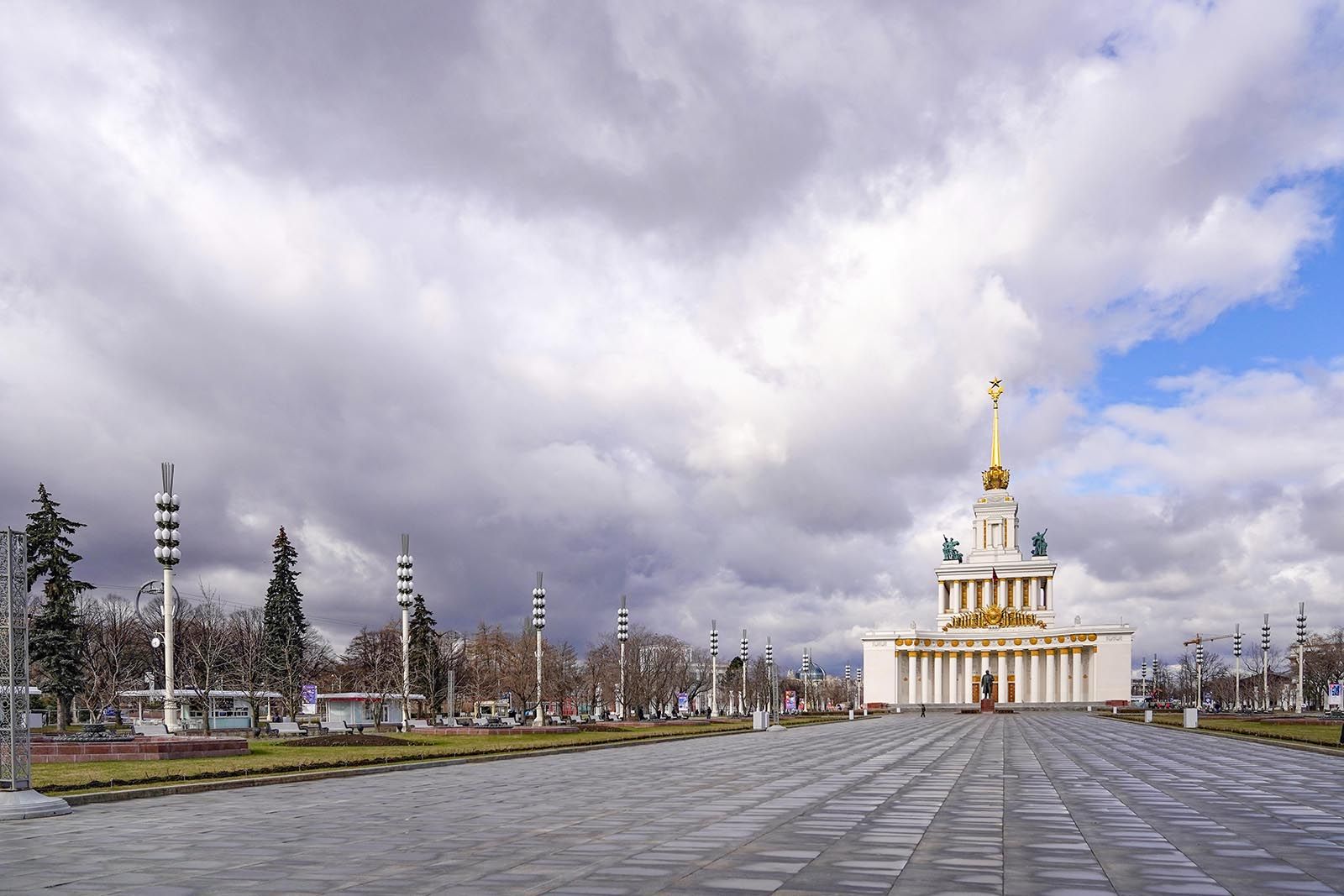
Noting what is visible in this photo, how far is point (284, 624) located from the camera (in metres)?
86.7

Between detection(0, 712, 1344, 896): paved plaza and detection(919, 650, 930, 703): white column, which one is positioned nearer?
detection(0, 712, 1344, 896): paved plaza

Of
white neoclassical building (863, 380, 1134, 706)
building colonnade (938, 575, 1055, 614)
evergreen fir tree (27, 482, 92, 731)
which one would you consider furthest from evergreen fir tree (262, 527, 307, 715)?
building colonnade (938, 575, 1055, 614)

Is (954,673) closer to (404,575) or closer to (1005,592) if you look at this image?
(1005,592)

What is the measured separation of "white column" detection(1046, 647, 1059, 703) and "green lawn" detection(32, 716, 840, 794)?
104 m

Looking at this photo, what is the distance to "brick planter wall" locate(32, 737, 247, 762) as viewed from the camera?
27.7m

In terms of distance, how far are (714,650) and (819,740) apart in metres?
41.2

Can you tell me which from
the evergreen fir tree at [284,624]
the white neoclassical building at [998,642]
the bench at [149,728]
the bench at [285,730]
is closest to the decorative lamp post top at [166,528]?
the bench at [149,728]

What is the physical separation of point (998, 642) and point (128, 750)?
420 ft

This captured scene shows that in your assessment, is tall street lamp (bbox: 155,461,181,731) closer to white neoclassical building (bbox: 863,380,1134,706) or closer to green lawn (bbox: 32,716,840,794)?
green lawn (bbox: 32,716,840,794)

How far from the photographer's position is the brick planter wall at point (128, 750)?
90.9ft

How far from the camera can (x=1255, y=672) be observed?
589 feet

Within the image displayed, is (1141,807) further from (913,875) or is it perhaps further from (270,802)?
(270,802)

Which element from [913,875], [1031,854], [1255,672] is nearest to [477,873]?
[913,875]

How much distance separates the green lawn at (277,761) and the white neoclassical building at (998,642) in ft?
330
